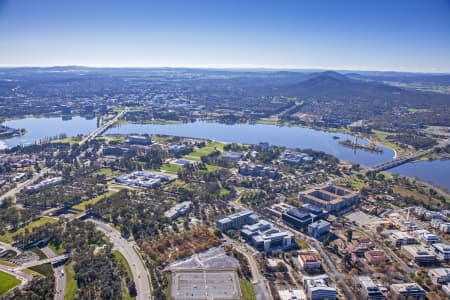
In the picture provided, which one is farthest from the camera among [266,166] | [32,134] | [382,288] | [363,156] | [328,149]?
[32,134]

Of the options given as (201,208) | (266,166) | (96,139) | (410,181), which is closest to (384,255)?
(201,208)

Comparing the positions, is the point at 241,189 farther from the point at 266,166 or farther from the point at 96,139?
the point at 96,139

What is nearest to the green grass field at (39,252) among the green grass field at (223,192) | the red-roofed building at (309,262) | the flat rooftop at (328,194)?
the green grass field at (223,192)

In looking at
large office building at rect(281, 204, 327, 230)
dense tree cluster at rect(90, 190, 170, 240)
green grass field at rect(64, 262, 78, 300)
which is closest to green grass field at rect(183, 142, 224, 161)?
dense tree cluster at rect(90, 190, 170, 240)

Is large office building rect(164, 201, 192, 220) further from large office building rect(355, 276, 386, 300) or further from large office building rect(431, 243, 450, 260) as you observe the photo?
large office building rect(431, 243, 450, 260)

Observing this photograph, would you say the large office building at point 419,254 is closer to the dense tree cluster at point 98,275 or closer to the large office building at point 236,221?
the large office building at point 236,221

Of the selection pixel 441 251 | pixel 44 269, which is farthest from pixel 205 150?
pixel 441 251
